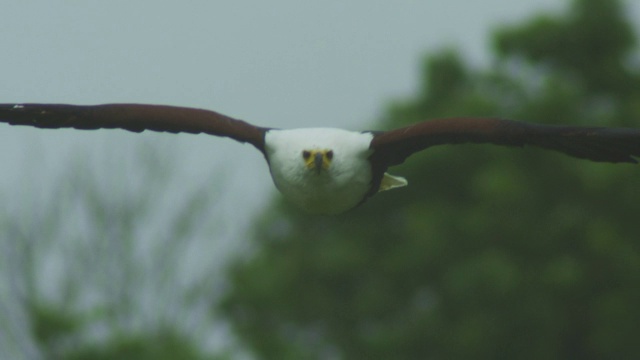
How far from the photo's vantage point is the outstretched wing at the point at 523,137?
39.7 ft

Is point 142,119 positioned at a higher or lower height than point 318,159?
higher

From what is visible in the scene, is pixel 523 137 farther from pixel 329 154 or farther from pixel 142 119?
pixel 142 119

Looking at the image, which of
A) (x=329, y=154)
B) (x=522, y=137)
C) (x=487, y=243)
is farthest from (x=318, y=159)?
(x=487, y=243)

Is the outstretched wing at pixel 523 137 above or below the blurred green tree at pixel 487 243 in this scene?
above

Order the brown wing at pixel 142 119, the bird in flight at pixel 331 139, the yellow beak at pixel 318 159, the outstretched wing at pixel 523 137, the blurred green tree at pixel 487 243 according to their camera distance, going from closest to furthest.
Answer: the outstretched wing at pixel 523 137
the bird in flight at pixel 331 139
the yellow beak at pixel 318 159
the brown wing at pixel 142 119
the blurred green tree at pixel 487 243

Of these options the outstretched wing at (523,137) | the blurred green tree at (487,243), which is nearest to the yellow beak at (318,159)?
the outstretched wing at (523,137)

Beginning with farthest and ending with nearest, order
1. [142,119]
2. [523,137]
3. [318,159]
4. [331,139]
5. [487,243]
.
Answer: [487,243] → [142,119] → [331,139] → [318,159] → [523,137]

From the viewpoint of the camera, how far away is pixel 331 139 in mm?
12586

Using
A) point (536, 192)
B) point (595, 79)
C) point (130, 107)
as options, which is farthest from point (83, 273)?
point (130, 107)

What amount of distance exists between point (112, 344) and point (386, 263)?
11.0 meters

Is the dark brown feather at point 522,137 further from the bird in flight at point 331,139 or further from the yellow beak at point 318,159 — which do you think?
the yellow beak at point 318,159

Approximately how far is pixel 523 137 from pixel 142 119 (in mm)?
2564

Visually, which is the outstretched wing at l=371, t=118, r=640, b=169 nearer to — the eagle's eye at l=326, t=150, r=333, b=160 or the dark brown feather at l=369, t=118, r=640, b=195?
the dark brown feather at l=369, t=118, r=640, b=195

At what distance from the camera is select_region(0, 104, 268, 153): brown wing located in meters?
12.9
